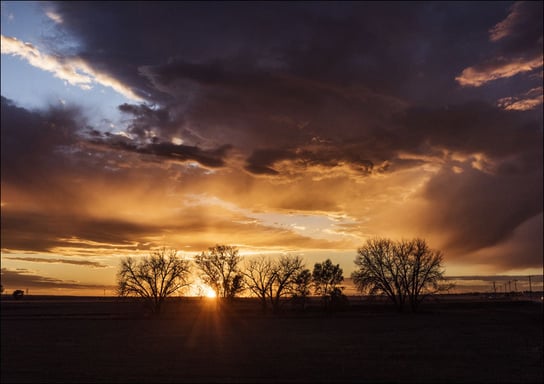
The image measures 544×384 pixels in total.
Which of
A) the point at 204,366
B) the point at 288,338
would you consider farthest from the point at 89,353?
the point at 288,338

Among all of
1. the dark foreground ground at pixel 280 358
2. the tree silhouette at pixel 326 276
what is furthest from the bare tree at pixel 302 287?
the dark foreground ground at pixel 280 358

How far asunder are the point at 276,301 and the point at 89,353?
73.6 metres

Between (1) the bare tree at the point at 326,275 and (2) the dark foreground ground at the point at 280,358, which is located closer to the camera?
(2) the dark foreground ground at the point at 280,358

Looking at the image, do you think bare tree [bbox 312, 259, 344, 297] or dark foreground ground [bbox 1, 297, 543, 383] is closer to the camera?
dark foreground ground [bbox 1, 297, 543, 383]

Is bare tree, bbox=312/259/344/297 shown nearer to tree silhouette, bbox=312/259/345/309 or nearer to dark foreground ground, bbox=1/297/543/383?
tree silhouette, bbox=312/259/345/309

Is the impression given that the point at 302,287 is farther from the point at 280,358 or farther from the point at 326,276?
the point at 280,358

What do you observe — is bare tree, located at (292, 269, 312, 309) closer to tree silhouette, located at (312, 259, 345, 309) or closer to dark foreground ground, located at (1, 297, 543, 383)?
tree silhouette, located at (312, 259, 345, 309)

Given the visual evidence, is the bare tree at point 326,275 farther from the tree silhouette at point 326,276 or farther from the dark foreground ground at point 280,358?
the dark foreground ground at point 280,358

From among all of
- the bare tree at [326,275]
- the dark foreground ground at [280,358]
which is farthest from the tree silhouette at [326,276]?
the dark foreground ground at [280,358]

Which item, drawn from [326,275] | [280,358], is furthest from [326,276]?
[280,358]

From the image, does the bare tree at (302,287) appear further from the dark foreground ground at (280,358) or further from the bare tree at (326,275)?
the dark foreground ground at (280,358)

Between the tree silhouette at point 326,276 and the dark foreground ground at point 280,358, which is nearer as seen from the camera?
the dark foreground ground at point 280,358

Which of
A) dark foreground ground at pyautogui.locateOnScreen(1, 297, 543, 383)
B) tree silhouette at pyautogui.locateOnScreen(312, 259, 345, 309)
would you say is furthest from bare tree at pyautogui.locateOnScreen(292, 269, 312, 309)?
dark foreground ground at pyautogui.locateOnScreen(1, 297, 543, 383)

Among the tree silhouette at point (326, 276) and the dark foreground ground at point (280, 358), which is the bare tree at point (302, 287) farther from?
the dark foreground ground at point (280, 358)
